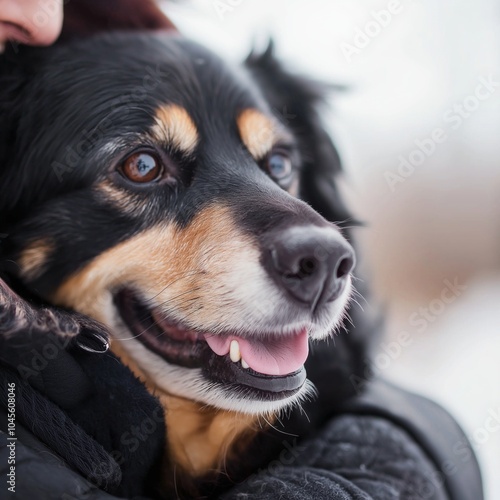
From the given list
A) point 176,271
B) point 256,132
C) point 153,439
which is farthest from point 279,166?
point 153,439

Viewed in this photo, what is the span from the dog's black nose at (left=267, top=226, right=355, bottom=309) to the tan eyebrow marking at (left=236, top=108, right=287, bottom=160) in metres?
0.36

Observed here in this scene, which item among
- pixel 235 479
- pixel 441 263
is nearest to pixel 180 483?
pixel 235 479

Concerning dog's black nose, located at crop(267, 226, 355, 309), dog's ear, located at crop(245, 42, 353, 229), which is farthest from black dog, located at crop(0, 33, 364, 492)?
dog's ear, located at crop(245, 42, 353, 229)

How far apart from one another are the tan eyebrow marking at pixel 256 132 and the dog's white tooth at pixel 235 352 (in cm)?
44

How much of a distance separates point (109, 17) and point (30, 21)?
26cm

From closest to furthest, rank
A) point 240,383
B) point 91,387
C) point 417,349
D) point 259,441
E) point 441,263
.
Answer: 1. point 91,387
2. point 240,383
3. point 259,441
4. point 417,349
5. point 441,263

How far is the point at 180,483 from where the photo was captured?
101 cm

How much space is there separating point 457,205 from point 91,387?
13.2ft

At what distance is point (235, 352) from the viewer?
98cm

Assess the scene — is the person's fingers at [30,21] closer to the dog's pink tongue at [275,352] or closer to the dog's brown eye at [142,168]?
the dog's brown eye at [142,168]

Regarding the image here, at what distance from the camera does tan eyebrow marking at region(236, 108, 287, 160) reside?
1.23 m

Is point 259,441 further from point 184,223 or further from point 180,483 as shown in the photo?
point 184,223

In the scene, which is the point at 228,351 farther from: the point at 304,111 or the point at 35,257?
the point at 304,111

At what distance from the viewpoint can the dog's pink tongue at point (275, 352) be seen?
37.1 inches
